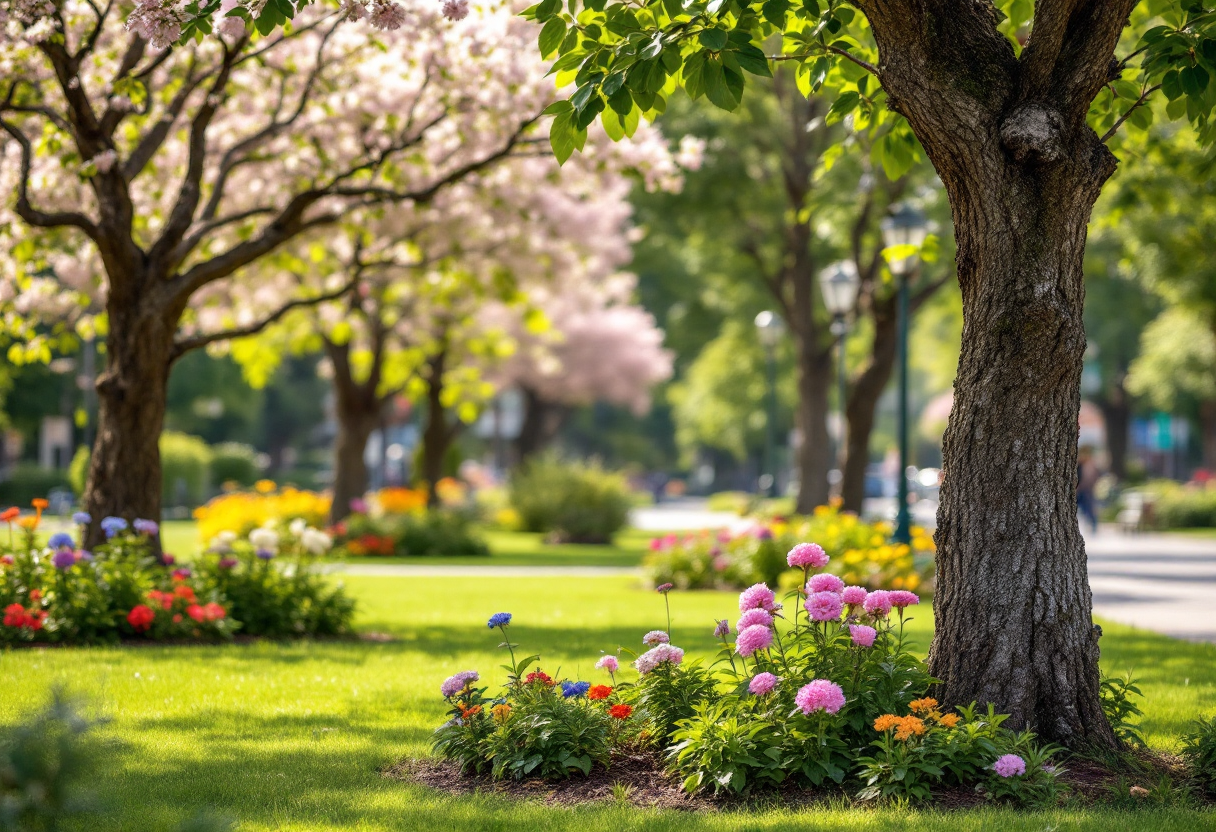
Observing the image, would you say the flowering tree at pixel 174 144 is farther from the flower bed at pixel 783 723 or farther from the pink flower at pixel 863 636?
the pink flower at pixel 863 636

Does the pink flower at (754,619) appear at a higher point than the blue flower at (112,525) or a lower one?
lower

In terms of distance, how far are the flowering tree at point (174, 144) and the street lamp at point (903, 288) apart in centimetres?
417

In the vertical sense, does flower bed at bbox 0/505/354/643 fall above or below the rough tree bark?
below

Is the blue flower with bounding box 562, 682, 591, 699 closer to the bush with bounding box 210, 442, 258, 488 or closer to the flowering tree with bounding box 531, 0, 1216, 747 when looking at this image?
the flowering tree with bounding box 531, 0, 1216, 747

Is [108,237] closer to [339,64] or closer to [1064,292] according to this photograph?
[339,64]

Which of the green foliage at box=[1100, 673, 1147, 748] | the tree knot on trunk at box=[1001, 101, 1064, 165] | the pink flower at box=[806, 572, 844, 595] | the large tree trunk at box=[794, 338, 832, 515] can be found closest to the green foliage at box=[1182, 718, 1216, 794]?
the green foliage at box=[1100, 673, 1147, 748]

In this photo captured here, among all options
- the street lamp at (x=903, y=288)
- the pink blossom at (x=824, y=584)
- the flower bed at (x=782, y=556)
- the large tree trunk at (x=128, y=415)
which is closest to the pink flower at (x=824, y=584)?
the pink blossom at (x=824, y=584)

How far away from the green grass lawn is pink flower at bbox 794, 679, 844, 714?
397mm

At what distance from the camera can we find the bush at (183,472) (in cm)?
4041

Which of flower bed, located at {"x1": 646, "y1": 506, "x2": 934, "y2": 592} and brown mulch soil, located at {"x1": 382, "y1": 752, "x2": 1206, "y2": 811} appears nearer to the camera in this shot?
brown mulch soil, located at {"x1": 382, "y1": 752, "x2": 1206, "y2": 811}

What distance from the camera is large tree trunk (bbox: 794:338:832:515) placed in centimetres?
2308

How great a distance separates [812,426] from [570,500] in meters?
7.72

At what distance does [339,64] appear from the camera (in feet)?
41.0

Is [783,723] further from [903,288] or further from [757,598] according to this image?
[903,288]
